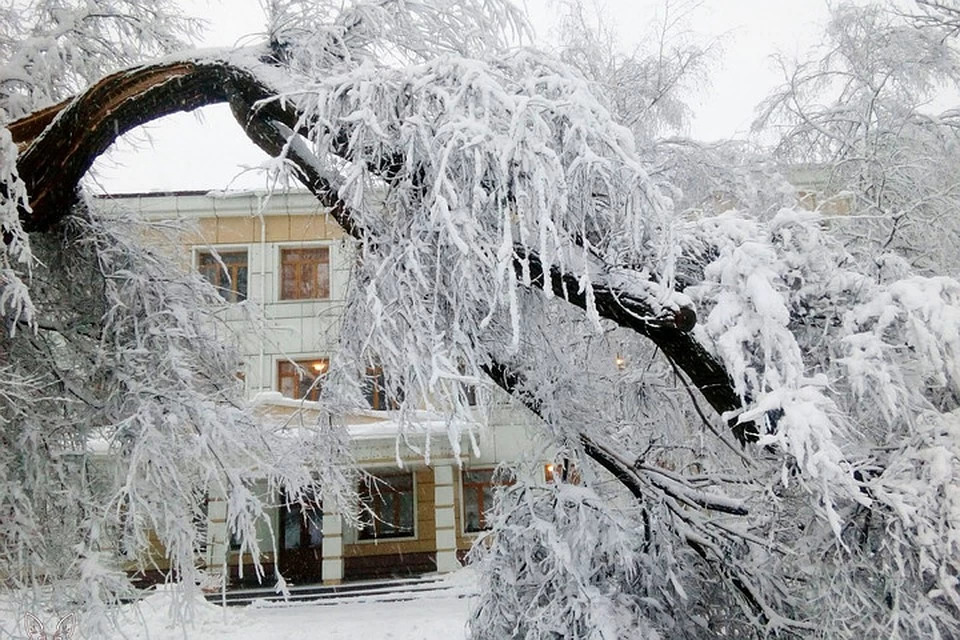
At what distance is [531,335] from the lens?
4426mm

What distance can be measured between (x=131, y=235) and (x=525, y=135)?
3.82 m

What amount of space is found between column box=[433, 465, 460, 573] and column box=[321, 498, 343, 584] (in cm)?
221

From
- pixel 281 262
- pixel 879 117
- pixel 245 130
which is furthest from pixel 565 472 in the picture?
pixel 281 262

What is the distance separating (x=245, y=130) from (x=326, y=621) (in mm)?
10916

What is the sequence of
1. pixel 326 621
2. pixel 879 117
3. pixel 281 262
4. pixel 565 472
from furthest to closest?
1. pixel 281 262
2. pixel 326 621
3. pixel 879 117
4. pixel 565 472

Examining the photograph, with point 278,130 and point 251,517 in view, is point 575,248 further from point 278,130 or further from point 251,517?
point 251,517

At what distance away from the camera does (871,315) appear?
10.3 feet

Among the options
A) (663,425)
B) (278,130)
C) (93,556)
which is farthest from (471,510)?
(278,130)

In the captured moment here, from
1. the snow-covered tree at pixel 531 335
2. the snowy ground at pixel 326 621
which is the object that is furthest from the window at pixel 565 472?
the snowy ground at pixel 326 621

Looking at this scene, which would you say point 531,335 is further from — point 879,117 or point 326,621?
point 326,621

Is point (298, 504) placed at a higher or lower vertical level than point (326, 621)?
higher

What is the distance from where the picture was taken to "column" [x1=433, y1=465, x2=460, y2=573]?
17438 millimetres

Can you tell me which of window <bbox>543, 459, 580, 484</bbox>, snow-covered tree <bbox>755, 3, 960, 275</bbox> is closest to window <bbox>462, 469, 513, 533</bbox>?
snow-covered tree <bbox>755, 3, 960, 275</bbox>

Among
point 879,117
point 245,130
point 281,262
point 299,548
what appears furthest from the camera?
point 281,262
